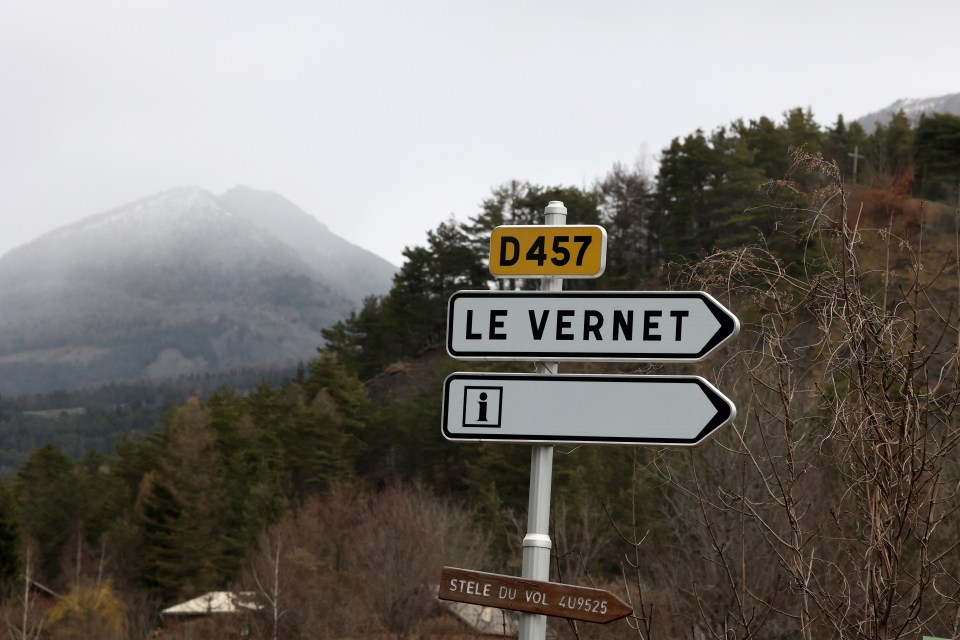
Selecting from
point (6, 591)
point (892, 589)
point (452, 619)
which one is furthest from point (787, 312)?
point (6, 591)

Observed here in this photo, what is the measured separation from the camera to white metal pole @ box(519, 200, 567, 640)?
4355 millimetres

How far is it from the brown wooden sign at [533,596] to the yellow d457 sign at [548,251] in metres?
1.10

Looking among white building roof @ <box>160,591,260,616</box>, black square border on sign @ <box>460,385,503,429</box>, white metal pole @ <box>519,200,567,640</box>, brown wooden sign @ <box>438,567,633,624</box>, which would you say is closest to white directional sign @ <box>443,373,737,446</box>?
black square border on sign @ <box>460,385,503,429</box>

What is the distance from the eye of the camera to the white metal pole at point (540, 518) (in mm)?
4355

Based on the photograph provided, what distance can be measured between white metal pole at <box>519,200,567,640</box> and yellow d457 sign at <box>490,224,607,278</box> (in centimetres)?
7

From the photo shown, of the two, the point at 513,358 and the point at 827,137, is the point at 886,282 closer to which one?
the point at 513,358

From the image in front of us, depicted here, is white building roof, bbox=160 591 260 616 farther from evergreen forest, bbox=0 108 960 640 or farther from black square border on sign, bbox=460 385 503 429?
black square border on sign, bbox=460 385 503 429

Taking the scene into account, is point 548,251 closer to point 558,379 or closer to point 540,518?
point 558,379

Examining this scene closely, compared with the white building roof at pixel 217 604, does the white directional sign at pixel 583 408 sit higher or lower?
higher

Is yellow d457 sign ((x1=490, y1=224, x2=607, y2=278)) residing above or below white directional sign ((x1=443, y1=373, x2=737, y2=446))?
above

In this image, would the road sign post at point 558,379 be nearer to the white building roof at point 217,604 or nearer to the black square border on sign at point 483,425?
the black square border on sign at point 483,425

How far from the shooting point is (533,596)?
14.1 feet

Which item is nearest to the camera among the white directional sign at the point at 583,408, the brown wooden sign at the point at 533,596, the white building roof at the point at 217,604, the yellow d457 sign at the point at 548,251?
the brown wooden sign at the point at 533,596

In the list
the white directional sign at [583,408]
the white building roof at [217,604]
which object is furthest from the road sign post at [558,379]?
the white building roof at [217,604]
